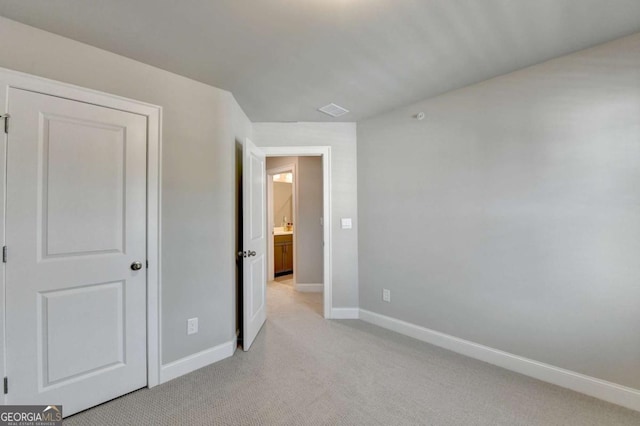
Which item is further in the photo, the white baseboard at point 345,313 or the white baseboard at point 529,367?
the white baseboard at point 345,313

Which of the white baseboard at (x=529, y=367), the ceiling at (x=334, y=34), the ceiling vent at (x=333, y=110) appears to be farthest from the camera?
the ceiling vent at (x=333, y=110)

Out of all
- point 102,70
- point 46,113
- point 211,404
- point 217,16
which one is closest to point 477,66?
point 217,16

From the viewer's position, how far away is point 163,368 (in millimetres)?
2035

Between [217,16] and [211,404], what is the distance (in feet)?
8.02

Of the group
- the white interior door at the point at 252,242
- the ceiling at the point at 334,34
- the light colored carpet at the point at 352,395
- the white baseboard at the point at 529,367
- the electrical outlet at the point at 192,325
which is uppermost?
the ceiling at the point at 334,34

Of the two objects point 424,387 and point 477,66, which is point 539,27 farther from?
point 424,387

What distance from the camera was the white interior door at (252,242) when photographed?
2.53 m

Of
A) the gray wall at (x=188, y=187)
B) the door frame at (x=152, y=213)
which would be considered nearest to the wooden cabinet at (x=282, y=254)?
the gray wall at (x=188, y=187)

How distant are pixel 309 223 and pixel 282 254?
4.69 ft

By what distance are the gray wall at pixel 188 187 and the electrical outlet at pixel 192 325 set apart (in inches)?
1.5

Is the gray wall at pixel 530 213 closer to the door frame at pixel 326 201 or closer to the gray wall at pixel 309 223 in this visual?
the door frame at pixel 326 201

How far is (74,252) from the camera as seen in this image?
1719 mm

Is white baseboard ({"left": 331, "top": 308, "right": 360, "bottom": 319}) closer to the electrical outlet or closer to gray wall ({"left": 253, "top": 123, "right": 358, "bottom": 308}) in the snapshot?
gray wall ({"left": 253, "top": 123, "right": 358, "bottom": 308})

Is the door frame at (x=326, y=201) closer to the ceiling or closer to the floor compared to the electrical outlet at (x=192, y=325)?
closer to the ceiling
